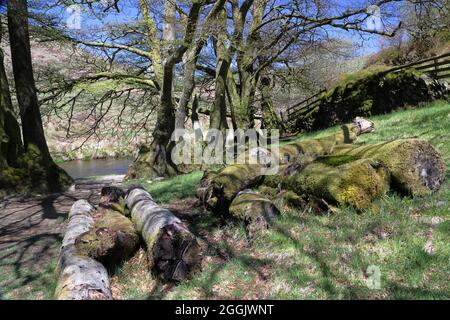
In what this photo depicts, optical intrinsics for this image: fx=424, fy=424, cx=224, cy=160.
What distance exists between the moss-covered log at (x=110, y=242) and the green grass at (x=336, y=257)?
269 millimetres

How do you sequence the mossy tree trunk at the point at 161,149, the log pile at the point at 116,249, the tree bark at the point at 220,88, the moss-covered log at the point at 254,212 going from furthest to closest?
1. the tree bark at the point at 220,88
2. the mossy tree trunk at the point at 161,149
3. the moss-covered log at the point at 254,212
4. the log pile at the point at 116,249

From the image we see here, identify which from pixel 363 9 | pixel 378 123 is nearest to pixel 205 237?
pixel 378 123

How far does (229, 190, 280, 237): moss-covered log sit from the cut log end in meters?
1.05

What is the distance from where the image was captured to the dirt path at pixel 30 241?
598 cm

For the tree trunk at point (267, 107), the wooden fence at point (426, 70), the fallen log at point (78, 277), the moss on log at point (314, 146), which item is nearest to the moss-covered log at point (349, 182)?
the moss on log at point (314, 146)

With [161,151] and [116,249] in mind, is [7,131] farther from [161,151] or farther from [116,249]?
[116,249]

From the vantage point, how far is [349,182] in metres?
6.17

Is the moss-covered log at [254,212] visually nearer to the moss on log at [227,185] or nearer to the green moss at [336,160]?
the moss on log at [227,185]

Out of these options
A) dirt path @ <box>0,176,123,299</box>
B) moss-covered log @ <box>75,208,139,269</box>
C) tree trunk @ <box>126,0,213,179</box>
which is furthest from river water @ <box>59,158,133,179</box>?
moss-covered log @ <box>75,208,139,269</box>

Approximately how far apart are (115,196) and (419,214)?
19.6 ft

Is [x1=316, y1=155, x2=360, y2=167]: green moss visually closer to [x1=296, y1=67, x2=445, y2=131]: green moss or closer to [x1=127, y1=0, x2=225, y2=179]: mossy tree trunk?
[x1=127, y1=0, x2=225, y2=179]: mossy tree trunk

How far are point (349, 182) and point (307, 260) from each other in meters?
1.60

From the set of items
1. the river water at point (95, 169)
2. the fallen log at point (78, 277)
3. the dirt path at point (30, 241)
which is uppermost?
the fallen log at point (78, 277)

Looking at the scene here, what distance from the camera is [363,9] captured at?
15.4m
